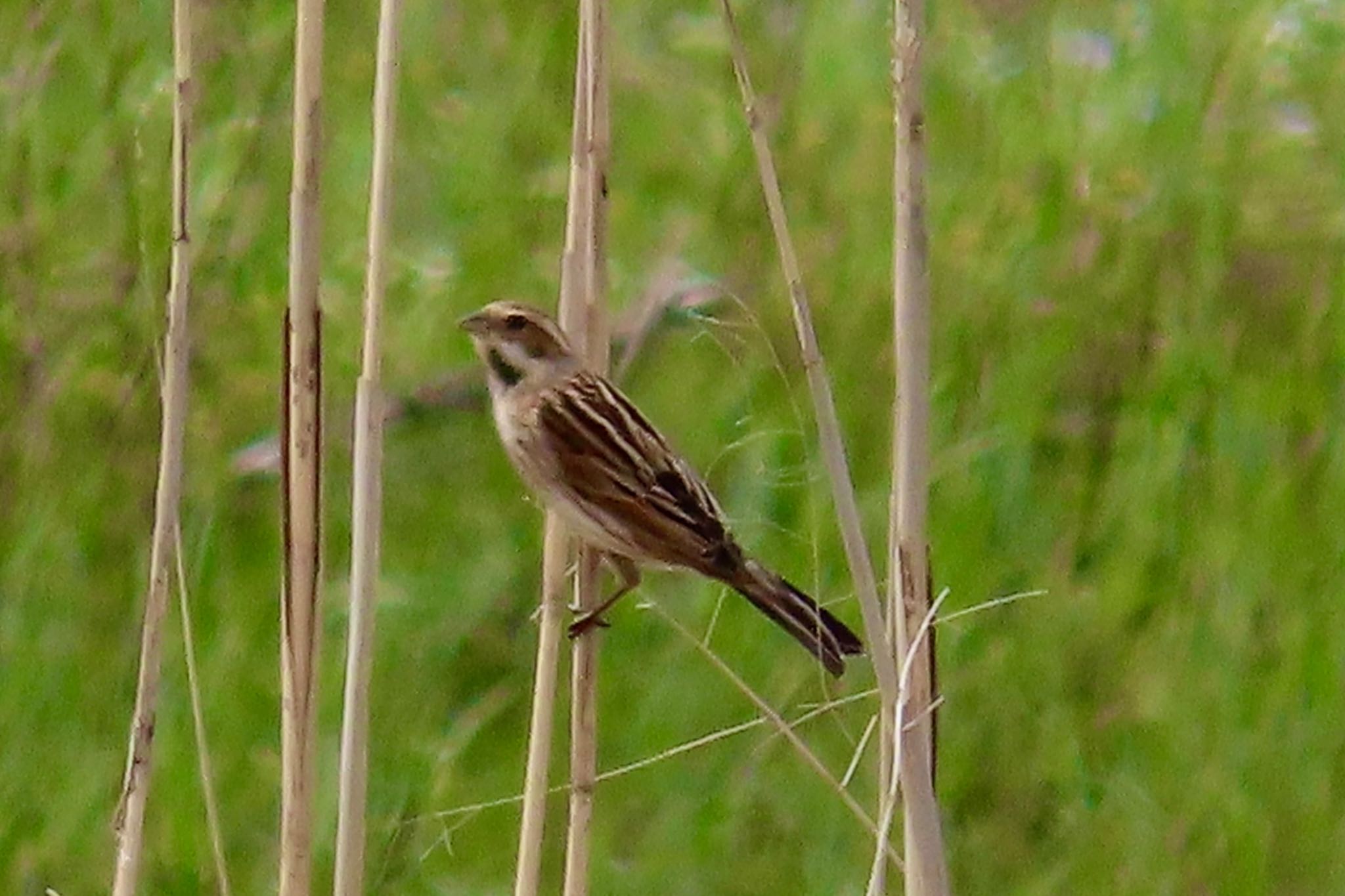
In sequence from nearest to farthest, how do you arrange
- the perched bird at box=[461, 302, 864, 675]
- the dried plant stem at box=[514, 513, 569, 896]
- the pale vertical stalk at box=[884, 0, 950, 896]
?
the pale vertical stalk at box=[884, 0, 950, 896], the dried plant stem at box=[514, 513, 569, 896], the perched bird at box=[461, 302, 864, 675]

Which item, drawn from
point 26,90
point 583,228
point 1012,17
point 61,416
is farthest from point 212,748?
point 1012,17

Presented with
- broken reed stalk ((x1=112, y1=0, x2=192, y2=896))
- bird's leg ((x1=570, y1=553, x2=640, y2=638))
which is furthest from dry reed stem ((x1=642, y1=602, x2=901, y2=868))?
broken reed stalk ((x1=112, y1=0, x2=192, y2=896))

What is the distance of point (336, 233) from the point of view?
4.81 ft

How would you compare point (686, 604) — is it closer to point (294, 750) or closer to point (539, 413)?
point (539, 413)

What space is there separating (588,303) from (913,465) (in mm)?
272

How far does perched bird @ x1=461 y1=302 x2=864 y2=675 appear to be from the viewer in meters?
1.15

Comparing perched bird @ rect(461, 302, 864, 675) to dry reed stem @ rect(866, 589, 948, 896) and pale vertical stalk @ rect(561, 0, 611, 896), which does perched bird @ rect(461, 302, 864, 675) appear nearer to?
pale vertical stalk @ rect(561, 0, 611, 896)

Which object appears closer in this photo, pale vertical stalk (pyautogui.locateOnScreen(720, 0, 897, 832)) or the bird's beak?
pale vertical stalk (pyautogui.locateOnScreen(720, 0, 897, 832))

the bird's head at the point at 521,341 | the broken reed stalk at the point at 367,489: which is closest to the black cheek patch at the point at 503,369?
the bird's head at the point at 521,341

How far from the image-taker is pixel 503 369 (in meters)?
1.23

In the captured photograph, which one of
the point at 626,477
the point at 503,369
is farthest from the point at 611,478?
the point at 503,369

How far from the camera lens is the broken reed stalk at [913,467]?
2.46 ft

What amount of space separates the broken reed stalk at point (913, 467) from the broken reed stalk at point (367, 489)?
26cm

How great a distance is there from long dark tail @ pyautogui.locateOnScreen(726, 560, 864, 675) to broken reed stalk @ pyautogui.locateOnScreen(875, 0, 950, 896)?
273 mm
